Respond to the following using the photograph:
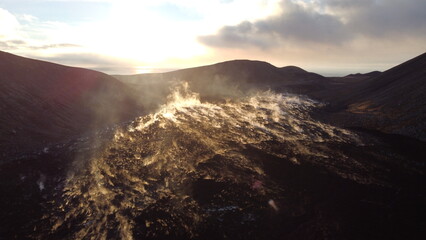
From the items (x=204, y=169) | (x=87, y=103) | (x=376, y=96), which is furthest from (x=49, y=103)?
(x=376, y=96)

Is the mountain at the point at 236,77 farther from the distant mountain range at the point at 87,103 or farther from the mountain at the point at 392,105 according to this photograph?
the mountain at the point at 392,105

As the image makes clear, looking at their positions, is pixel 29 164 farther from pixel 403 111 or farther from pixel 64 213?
pixel 403 111

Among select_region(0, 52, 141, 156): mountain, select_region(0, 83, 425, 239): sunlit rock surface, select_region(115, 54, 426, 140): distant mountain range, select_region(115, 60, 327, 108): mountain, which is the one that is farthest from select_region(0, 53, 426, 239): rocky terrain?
select_region(115, 60, 327, 108): mountain

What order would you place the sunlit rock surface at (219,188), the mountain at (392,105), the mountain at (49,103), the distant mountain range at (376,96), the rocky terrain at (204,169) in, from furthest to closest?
1. the distant mountain range at (376,96)
2. the mountain at (392,105)
3. the mountain at (49,103)
4. the rocky terrain at (204,169)
5. the sunlit rock surface at (219,188)

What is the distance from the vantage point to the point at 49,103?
40.3 metres

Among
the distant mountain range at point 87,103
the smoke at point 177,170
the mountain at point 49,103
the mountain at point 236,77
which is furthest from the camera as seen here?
the mountain at point 236,77

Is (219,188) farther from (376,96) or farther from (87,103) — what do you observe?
(376,96)

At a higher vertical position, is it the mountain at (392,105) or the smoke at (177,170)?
the mountain at (392,105)

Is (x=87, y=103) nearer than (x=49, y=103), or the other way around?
(x=49, y=103)

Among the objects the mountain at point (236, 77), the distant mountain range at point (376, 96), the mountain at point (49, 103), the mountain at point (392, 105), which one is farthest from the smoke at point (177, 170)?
the mountain at point (236, 77)

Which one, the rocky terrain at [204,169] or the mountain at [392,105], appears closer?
the rocky terrain at [204,169]

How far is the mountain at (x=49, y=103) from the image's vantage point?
31406 mm

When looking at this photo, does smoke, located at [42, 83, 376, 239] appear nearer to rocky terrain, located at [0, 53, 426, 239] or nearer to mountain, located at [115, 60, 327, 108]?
rocky terrain, located at [0, 53, 426, 239]

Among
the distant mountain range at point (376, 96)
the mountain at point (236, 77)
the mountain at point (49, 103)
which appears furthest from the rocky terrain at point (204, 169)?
the mountain at point (236, 77)
